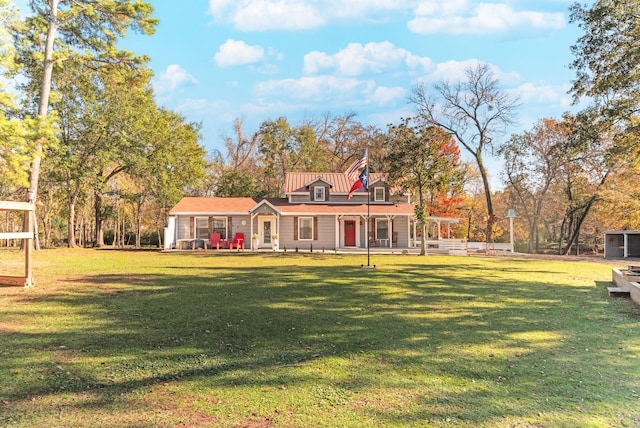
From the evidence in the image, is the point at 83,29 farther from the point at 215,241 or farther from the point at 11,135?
the point at 215,241

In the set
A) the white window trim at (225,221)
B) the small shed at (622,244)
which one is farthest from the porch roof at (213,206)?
the small shed at (622,244)

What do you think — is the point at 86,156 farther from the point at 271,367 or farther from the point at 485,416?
the point at 485,416

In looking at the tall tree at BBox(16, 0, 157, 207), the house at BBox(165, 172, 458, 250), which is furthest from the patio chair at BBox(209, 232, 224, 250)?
the tall tree at BBox(16, 0, 157, 207)

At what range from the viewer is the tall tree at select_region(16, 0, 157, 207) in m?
13.2

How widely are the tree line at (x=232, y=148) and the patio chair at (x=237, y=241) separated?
22.7 feet

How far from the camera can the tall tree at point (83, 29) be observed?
1317 centimetres

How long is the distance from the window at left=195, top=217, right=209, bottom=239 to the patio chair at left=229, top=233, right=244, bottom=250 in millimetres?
2128

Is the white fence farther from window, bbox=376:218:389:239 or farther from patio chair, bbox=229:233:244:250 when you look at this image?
patio chair, bbox=229:233:244:250

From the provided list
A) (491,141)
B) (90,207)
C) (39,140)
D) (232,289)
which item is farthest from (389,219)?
(90,207)

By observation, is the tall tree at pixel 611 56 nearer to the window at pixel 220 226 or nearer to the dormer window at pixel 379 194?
the dormer window at pixel 379 194

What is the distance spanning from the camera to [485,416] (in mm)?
3287

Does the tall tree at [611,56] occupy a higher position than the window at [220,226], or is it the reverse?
the tall tree at [611,56]

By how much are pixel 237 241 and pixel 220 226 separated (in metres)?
2.02

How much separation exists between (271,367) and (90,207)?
4116 centimetres
